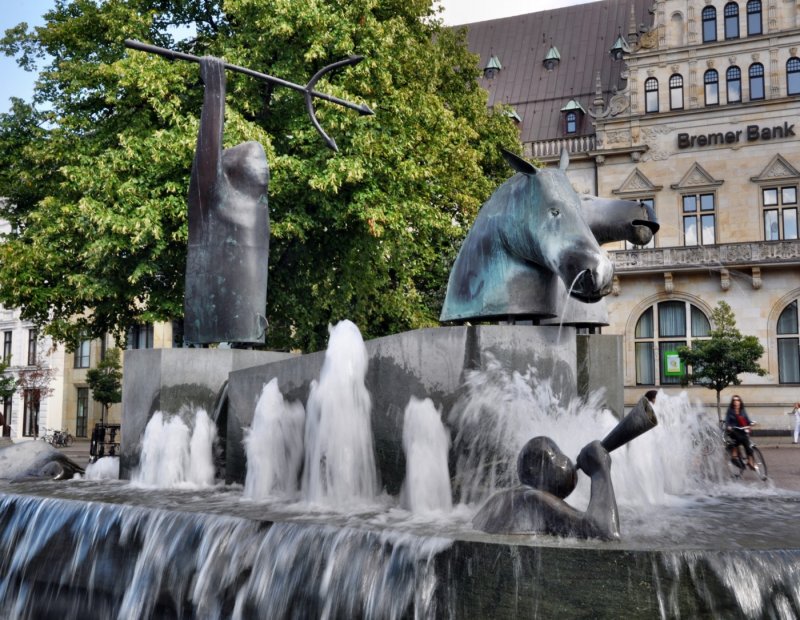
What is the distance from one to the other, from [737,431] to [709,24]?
30219 mm

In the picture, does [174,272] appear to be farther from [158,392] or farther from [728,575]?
[728,575]

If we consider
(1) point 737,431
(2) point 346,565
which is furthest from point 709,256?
(2) point 346,565

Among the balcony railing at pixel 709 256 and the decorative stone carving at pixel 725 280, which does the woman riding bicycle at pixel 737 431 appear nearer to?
the balcony railing at pixel 709 256

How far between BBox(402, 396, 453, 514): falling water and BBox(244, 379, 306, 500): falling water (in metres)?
1.33

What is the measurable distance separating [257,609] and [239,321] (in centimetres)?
406

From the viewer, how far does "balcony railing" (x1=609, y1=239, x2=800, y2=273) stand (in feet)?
118

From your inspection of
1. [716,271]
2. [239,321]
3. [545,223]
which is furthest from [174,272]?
[716,271]

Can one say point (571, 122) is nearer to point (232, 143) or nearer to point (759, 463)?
point (232, 143)

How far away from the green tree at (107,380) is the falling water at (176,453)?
32754 millimetres

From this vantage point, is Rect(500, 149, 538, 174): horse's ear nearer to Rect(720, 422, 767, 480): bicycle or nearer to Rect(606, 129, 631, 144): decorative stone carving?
Rect(720, 422, 767, 480): bicycle

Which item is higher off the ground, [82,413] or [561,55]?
[561,55]

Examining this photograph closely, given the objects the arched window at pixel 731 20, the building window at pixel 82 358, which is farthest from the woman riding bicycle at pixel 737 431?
the building window at pixel 82 358

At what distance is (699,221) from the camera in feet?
128

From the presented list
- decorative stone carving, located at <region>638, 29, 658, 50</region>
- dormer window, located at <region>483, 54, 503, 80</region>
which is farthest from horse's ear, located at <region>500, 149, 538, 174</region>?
dormer window, located at <region>483, 54, 503, 80</region>
